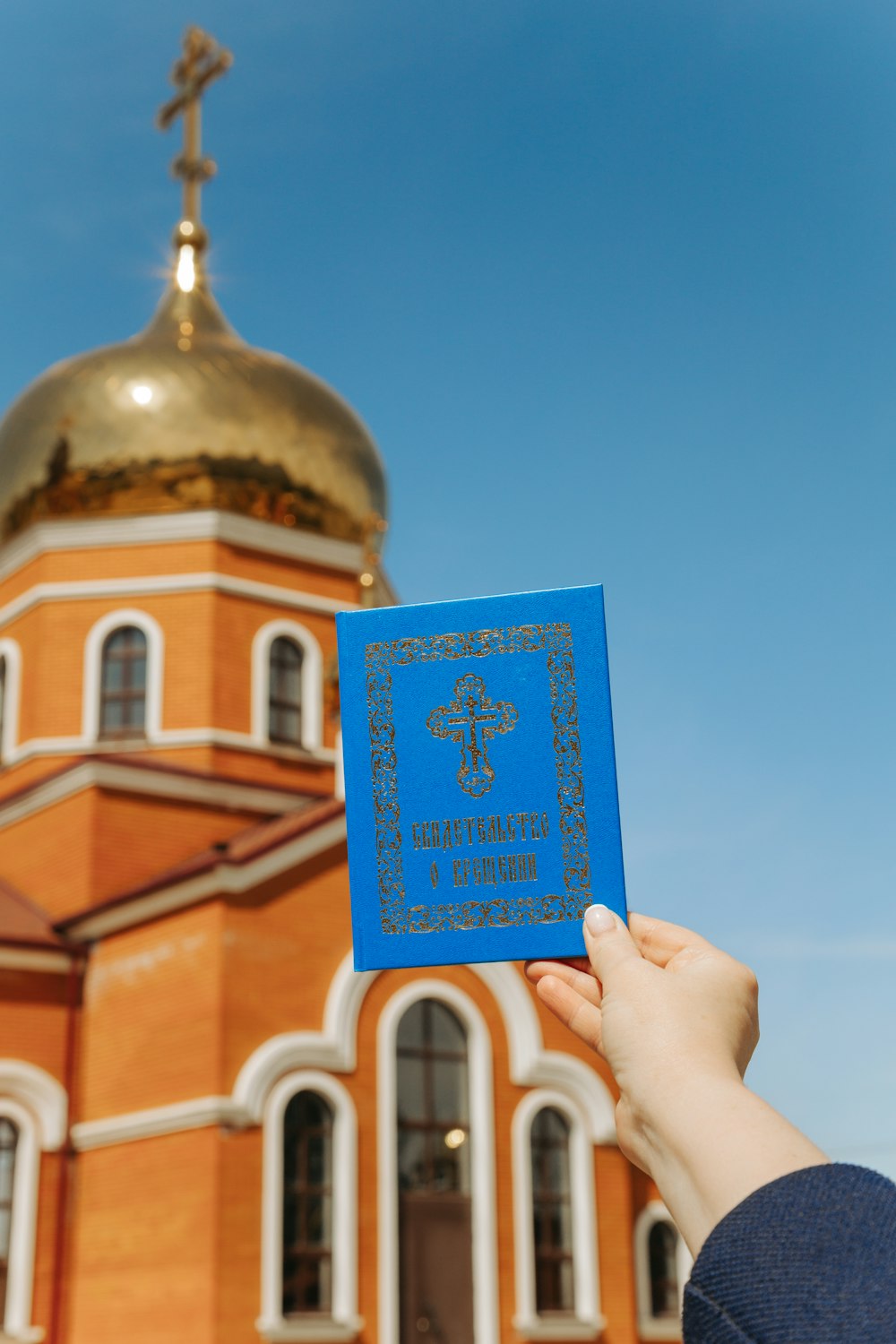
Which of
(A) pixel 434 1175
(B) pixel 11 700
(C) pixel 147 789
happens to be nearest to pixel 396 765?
(A) pixel 434 1175

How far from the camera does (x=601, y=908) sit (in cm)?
137

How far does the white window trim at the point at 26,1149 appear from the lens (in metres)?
10.0

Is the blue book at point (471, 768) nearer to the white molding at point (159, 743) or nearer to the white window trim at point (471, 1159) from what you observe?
the white window trim at point (471, 1159)

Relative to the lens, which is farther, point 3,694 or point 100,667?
point 3,694

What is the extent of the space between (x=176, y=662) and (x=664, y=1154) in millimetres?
12078

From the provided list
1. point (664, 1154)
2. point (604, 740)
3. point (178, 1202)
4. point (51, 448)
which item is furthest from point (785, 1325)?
point (51, 448)

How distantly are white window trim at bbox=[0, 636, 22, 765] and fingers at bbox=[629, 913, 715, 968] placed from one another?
475 inches

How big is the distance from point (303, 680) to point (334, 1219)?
500 cm

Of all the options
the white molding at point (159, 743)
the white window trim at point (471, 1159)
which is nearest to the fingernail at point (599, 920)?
the white window trim at point (471, 1159)

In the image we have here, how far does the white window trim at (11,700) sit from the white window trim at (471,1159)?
456 centimetres

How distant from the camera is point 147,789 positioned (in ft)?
39.7

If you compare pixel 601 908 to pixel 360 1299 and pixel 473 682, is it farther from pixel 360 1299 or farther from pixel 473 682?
pixel 360 1299

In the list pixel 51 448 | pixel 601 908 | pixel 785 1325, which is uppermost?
pixel 51 448

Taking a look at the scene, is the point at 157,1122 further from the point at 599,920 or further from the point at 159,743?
the point at 599,920
